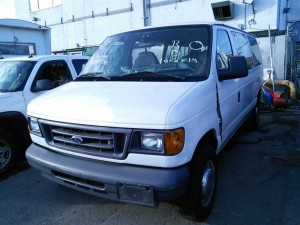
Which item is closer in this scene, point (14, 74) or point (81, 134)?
point (81, 134)

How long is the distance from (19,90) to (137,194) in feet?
10.0

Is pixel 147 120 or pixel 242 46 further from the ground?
pixel 242 46

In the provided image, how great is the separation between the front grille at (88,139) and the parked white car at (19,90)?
1.64m

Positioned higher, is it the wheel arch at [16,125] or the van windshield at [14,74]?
the van windshield at [14,74]

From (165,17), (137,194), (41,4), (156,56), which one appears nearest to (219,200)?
(137,194)

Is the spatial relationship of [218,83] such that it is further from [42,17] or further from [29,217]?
[42,17]

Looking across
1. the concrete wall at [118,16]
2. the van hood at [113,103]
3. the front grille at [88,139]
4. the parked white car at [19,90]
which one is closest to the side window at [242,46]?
the van hood at [113,103]

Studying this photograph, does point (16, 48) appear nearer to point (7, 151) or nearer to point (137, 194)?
point (7, 151)

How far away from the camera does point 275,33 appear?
10.7 meters

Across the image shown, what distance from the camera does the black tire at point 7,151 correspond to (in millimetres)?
4125

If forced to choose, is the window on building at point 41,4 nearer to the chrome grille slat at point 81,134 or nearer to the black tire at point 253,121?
the black tire at point 253,121

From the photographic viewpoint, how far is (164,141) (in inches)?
88.7

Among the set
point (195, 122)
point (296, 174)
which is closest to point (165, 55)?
point (195, 122)

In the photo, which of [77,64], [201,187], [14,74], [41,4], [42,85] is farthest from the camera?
[41,4]
